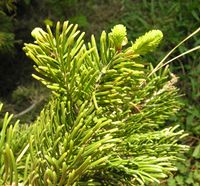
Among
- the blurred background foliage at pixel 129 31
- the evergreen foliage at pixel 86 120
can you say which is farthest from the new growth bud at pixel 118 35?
the blurred background foliage at pixel 129 31

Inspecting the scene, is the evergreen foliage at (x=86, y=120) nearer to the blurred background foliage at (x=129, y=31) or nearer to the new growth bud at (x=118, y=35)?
the new growth bud at (x=118, y=35)

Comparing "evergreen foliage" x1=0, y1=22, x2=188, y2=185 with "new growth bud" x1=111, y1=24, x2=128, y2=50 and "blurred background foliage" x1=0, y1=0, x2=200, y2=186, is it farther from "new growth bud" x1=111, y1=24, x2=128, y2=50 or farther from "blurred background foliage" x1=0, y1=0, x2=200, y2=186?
"blurred background foliage" x1=0, y1=0, x2=200, y2=186

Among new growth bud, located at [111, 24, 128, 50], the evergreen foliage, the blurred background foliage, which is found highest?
the blurred background foliage

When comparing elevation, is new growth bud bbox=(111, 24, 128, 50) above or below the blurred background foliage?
below

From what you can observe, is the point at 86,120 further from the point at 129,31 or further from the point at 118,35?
the point at 129,31

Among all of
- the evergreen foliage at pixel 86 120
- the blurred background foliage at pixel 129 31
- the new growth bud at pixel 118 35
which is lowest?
the evergreen foliage at pixel 86 120

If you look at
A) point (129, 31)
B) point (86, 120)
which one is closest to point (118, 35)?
point (86, 120)

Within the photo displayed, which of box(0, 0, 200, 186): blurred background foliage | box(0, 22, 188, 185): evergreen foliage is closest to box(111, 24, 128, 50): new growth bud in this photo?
box(0, 22, 188, 185): evergreen foliage
